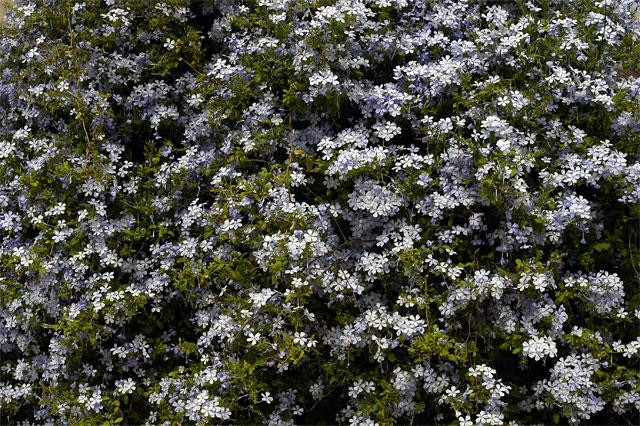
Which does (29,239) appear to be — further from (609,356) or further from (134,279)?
(609,356)

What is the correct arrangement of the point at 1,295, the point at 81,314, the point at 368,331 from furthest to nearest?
the point at 1,295, the point at 81,314, the point at 368,331

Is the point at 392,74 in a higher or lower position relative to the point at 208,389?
higher

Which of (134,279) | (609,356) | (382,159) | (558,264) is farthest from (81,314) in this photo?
(609,356)

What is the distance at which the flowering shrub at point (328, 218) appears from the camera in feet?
8.12

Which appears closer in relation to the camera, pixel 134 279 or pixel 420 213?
pixel 420 213

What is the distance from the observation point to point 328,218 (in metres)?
2.64

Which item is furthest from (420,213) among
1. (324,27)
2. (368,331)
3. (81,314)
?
(81,314)

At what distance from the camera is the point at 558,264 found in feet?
8.34

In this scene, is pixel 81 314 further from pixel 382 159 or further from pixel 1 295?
pixel 382 159

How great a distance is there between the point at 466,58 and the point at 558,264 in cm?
85

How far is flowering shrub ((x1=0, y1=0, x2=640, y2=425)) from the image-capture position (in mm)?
2475

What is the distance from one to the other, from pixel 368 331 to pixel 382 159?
1.98 ft

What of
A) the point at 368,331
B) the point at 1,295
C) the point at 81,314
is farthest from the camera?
the point at 1,295

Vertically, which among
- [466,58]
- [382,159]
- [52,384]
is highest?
[466,58]
